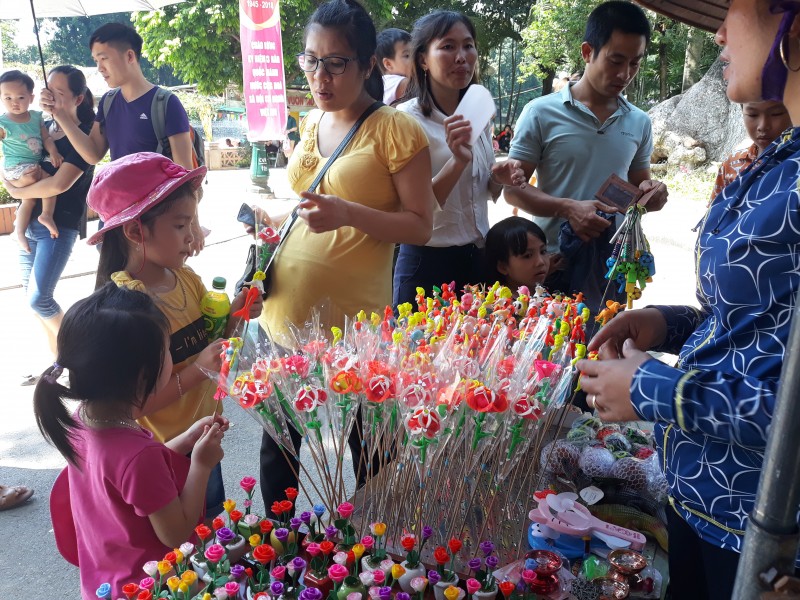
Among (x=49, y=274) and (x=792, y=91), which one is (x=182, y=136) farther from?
(x=792, y=91)

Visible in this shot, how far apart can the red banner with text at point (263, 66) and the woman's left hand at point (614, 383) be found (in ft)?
26.8

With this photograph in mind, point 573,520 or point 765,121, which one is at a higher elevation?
point 765,121

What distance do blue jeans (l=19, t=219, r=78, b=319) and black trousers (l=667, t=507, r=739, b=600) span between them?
141 inches

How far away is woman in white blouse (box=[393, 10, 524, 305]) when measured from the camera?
8.28ft

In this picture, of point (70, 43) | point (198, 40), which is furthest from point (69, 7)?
point (70, 43)

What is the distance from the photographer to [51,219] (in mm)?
3684

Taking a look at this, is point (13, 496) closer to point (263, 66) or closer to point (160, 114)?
point (160, 114)

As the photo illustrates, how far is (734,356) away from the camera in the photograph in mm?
1017

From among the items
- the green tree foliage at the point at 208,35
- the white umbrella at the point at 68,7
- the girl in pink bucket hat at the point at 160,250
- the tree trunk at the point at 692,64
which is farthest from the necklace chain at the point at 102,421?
the tree trunk at the point at 692,64

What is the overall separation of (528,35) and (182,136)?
14.8 m

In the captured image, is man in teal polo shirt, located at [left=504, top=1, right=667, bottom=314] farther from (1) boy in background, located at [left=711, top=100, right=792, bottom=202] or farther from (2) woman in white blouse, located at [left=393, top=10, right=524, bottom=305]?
(1) boy in background, located at [left=711, top=100, right=792, bottom=202]

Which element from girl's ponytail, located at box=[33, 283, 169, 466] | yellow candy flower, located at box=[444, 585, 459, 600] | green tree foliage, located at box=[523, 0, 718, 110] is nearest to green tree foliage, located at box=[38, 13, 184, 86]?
green tree foliage, located at box=[523, 0, 718, 110]

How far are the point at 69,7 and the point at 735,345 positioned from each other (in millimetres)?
5215

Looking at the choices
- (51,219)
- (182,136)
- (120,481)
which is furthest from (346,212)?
(51,219)
